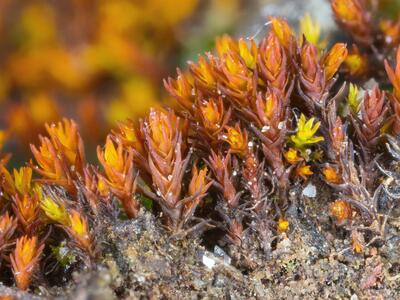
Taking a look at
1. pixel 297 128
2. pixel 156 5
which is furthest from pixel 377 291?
pixel 156 5

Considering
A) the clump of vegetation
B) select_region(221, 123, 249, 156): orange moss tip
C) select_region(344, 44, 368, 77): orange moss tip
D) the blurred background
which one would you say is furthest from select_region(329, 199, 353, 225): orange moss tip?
the blurred background

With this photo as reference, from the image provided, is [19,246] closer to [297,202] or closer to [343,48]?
[297,202]

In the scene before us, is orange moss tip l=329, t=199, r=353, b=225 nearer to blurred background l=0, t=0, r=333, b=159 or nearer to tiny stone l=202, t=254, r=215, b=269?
tiny stone l=202, t=254, r=215, b=269

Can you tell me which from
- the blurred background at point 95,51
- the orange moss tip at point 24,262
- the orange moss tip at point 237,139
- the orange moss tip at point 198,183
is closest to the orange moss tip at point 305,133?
the orange moss tip at point 237,139

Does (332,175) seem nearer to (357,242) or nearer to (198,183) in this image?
(357,242)

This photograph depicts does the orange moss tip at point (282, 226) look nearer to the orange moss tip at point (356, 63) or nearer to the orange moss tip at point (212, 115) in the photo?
the orange moss tip at point (212, 115)

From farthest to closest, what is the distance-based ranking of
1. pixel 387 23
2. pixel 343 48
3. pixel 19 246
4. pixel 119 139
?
1. pixel 387 23
2. pixel 343 48
3. pixel 119 139
4. pixel 19 246

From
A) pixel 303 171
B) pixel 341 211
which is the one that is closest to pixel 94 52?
pixel 303 171
